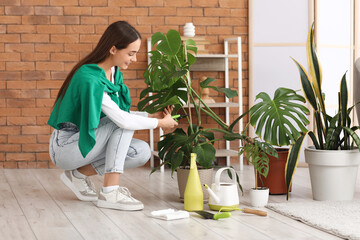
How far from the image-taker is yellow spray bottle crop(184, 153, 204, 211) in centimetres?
281

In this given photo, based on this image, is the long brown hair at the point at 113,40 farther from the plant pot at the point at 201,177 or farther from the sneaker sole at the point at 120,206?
the plant pot at the point at 201,177

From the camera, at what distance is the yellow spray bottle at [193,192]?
9.21ft

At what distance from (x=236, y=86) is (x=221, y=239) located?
269cm

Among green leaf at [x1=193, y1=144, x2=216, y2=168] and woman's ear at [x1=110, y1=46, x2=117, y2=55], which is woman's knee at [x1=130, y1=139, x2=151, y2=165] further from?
woman's ear at [x1=110, y1=46, x2=117, y2=55]

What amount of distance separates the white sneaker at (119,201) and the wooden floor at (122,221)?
0.04m

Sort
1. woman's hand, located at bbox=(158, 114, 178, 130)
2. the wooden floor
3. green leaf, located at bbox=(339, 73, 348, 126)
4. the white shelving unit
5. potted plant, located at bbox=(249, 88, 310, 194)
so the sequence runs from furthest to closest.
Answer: the white shelving unit
green leaf, located at bbox=(339, 73, 348, 126)
potted plant, located at bbox=(249, 88, 310, 194)
woman's hand, located at bbox=(158, 114, 178, 130)
the wooden floor

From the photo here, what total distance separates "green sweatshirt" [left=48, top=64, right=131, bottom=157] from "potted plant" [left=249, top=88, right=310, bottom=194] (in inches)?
31.3

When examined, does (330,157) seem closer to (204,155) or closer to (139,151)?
(204,155)

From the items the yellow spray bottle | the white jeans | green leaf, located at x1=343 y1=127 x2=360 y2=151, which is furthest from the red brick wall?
green leaf, located at x1=343 y1=127 x2=360 y2=151

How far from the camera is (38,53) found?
4590 millimetres

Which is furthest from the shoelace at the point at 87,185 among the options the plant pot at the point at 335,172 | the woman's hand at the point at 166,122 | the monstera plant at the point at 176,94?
the plant pot at the point at 335,172

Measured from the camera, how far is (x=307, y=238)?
2270 mm

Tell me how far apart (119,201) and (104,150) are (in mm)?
291

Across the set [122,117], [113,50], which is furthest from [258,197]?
[113,50]
